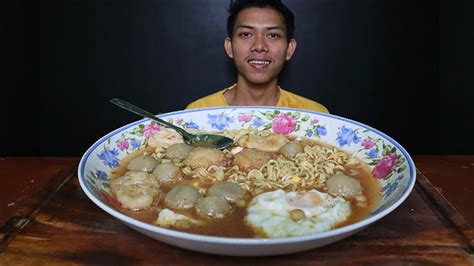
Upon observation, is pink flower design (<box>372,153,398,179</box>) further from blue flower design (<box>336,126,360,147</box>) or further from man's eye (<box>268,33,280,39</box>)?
man's eye (<box>268,33,280,39</box>)

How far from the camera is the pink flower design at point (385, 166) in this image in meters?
1.14

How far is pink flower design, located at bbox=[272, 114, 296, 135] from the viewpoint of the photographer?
1502 millimetres

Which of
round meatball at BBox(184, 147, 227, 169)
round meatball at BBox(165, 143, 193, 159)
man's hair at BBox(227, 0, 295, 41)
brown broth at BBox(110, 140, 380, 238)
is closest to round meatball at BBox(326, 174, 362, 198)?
brown broth at BBox(110, 140, 380, 238)

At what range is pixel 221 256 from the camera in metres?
0.89

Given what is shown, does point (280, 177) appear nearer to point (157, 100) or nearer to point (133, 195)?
point (133, 195)

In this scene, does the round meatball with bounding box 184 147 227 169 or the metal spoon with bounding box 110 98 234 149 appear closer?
the round meatball with bounding box 184 147 227 169

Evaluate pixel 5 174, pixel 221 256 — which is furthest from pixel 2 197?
pixel 221 256

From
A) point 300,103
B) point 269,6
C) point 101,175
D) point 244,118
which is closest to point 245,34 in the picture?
point 269,6

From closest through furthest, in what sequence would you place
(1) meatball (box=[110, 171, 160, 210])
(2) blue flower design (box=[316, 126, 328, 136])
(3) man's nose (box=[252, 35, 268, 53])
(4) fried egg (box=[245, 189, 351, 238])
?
(4) fried egg (box=[245, 189, 351, 238]) < (1) meatball (box=[110, 171, 160, 210]) < (2) blue flower design (box=[316, 126, 328, 136]) < (3) man's nose (box=[252, 35, 268, 53])

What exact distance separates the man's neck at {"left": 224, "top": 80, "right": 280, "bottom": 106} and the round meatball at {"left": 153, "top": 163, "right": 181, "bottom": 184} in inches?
53.9

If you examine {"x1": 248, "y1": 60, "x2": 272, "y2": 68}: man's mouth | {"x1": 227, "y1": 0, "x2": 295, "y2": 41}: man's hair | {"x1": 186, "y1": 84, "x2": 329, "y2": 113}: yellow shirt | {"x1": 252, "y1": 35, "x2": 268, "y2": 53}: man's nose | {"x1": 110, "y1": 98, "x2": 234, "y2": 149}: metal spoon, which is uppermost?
{"x1": 227, "y1": 0, "x2": 295, "y2": 41}: man's hair

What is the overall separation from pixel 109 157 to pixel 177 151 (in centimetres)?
18

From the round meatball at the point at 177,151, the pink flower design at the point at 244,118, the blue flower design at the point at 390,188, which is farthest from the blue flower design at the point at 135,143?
the blue flower design at the point at 390,188

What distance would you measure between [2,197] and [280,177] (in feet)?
2.26
